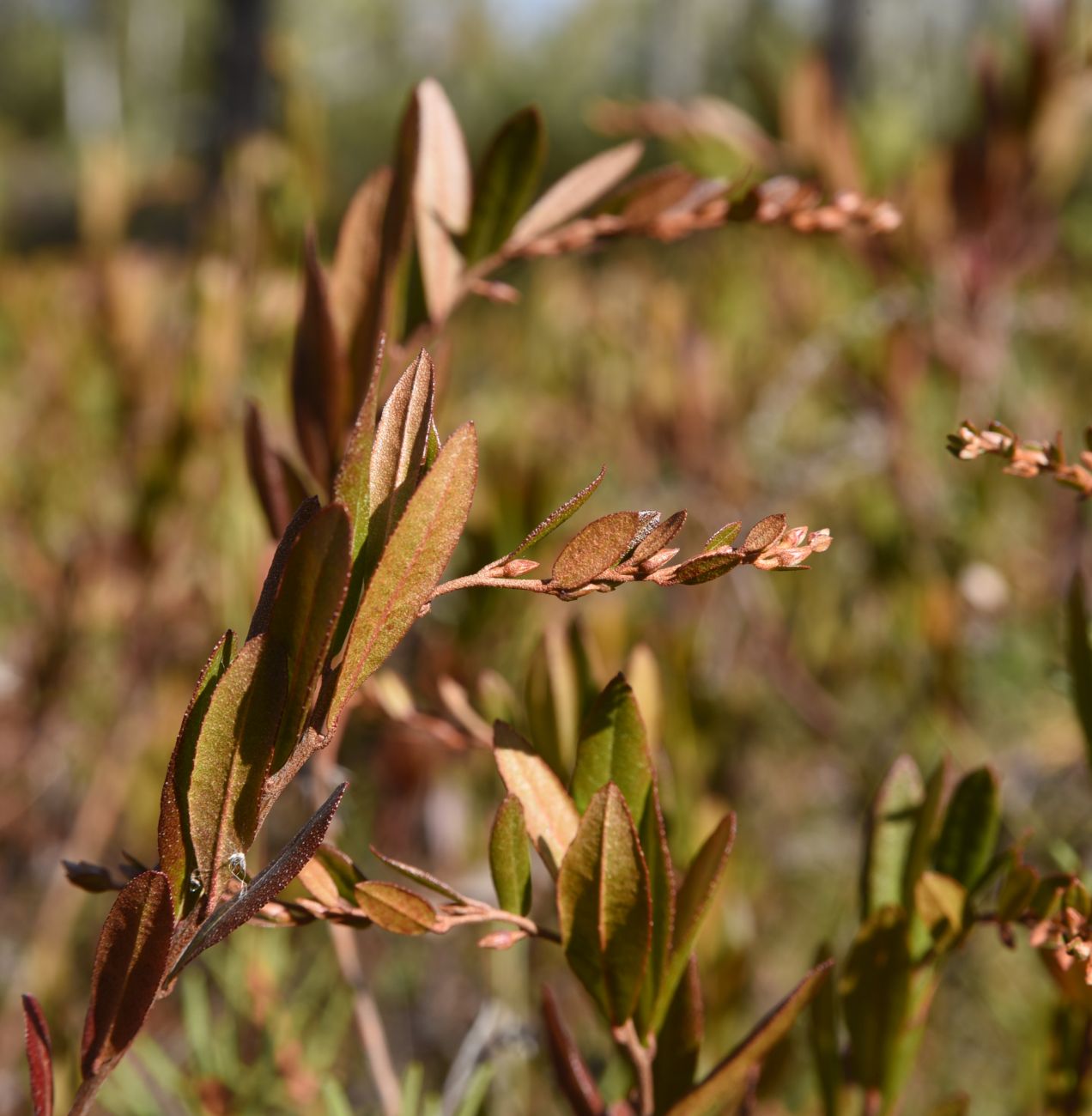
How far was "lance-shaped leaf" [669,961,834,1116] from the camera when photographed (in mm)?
330

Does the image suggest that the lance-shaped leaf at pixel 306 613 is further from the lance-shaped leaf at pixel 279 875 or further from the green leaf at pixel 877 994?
the green leaf at pixel 877 994

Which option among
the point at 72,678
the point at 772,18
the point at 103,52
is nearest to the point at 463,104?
→ the point at 772,18

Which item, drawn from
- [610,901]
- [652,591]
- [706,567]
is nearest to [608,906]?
[610,901]

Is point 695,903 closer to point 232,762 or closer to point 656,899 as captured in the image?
point 656,899

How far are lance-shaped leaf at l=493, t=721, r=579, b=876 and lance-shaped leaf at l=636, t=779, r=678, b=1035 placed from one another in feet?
0.08

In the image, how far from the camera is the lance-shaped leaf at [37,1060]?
279mm

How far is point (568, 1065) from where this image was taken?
0.37 m

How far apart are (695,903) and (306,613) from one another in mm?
159

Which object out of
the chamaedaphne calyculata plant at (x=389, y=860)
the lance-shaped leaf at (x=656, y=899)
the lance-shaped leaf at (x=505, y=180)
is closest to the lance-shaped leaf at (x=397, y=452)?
the chamaedaphne calyculata plant at (x=389, y=860)

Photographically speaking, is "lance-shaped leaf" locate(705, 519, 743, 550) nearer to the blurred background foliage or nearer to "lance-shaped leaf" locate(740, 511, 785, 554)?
"lance-shaped leaf" locate(740, 511, 785, 554)

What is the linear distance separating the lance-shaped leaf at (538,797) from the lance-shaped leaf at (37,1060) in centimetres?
14

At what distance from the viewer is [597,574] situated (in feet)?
0.95

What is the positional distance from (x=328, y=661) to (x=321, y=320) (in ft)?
0.72

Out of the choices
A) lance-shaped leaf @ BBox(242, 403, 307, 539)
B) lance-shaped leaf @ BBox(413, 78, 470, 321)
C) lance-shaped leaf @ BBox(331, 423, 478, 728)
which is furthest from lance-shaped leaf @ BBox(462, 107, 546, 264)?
lance-shaped leaf @ BBox(331, 423, 478, 728)
